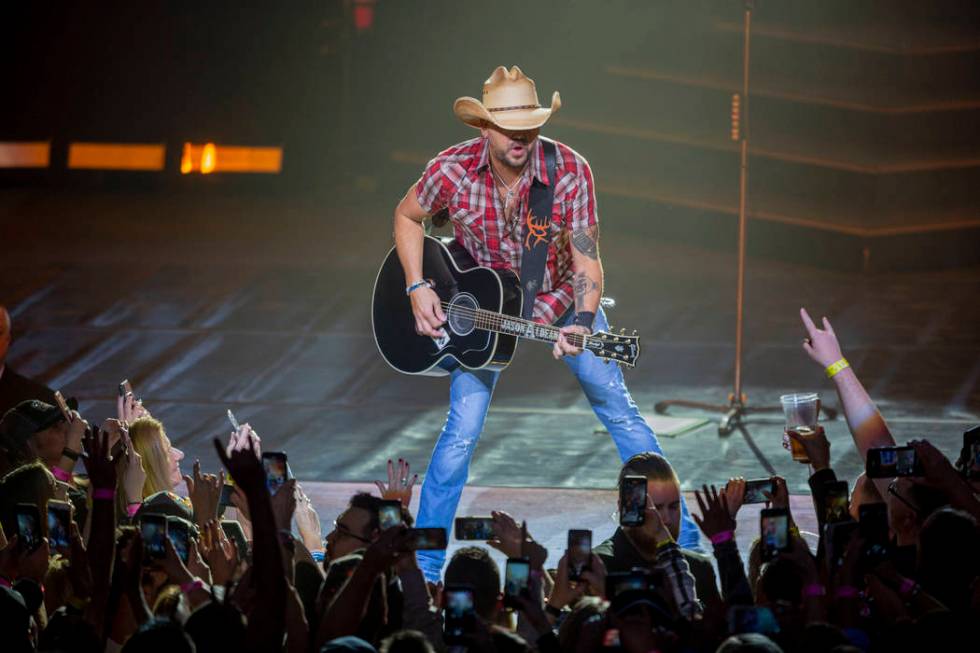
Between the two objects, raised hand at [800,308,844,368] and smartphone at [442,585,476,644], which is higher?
raised hand at [800,308,844,368]

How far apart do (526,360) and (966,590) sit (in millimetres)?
7477

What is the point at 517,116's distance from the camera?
22.8 ft

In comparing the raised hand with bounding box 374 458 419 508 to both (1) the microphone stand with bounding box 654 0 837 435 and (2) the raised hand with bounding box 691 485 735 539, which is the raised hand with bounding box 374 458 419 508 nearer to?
(2) the raised hand with bounding box 691 485 735 539

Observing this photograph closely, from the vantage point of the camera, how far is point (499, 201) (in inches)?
281

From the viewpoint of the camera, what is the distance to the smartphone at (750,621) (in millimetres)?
4402

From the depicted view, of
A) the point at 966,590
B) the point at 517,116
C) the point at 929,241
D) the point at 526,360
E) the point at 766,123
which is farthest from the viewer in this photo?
the point at 766,123

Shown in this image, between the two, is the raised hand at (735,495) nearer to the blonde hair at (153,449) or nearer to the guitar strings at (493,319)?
the guitar strings at (493,319)

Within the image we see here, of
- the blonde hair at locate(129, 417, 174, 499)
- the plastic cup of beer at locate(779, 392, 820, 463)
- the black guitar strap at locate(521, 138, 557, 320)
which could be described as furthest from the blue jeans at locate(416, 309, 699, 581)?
the blonde hair at locate(129, 417, 174, 499)

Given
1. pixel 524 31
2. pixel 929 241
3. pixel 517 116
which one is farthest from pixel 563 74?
pixel 517 116

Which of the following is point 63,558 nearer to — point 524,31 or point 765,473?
point 765,473

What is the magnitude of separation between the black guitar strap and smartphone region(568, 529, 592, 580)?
Answer: 2.08m

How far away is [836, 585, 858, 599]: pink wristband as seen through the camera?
15.6 feet

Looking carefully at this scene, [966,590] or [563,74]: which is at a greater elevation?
[563,74]

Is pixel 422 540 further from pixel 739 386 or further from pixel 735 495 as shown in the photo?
pixel 739 386
